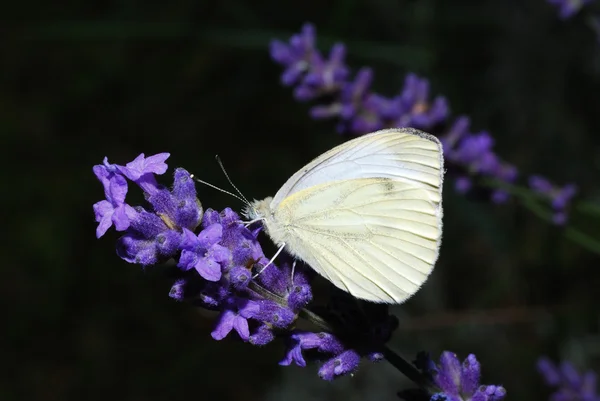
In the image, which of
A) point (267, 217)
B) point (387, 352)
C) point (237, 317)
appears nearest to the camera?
point (237, 317)

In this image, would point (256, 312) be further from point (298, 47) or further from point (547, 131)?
point (547, 131)

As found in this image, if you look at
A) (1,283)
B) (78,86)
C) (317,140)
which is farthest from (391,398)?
(78,86)

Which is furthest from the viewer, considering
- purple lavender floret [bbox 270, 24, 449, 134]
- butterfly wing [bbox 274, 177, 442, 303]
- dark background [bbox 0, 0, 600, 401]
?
dark background [bbox 0, 0, 600, 401]

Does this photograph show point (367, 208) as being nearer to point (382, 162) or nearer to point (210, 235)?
point (382, 162)

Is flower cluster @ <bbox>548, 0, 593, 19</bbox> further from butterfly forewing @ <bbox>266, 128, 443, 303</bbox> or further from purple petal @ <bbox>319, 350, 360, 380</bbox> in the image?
purple petal @ <bbox>319, 350, 360, 380</bbox>

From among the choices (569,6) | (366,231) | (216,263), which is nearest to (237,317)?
(216,263)

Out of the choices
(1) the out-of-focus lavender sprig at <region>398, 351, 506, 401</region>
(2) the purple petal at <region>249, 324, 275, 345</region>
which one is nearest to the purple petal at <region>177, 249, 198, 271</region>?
(2) the purple petal at <region>249, 324, 275, 345</region>

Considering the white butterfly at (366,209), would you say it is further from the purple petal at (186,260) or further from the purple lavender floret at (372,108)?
the purple lavender floret at (372,108)
